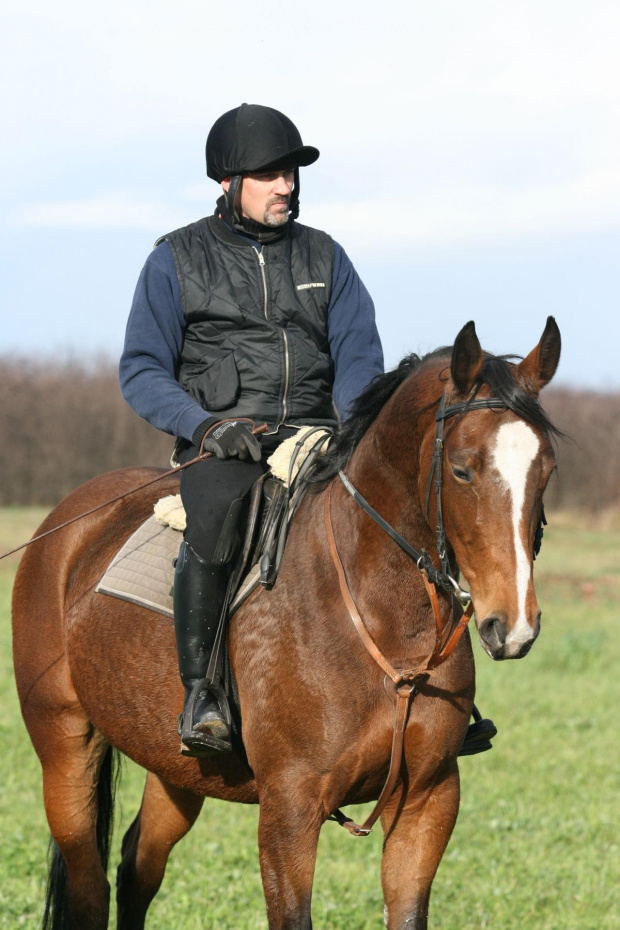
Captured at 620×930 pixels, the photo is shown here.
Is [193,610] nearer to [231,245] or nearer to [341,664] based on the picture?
[341,664]

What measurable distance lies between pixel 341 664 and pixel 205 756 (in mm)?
818

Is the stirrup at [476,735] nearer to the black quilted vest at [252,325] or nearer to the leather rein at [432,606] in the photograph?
the leather rein at [432,606]

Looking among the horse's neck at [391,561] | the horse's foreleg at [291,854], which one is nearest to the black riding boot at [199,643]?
the horse's foreleg at [291,854]

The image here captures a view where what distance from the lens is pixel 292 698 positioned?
3.76 meters

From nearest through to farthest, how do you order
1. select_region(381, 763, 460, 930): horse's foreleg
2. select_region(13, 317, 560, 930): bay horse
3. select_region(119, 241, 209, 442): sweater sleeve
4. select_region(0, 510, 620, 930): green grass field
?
select_region(13, 317, 560, 930): bay horse
select_region(381, 763, 460, 930): horse's foreleg
select_region(119, 241, 209, 442): sweater sleeve
select_region(0, 510, 620, 930): green grass field

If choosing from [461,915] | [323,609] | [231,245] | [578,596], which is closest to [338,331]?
[231,245]

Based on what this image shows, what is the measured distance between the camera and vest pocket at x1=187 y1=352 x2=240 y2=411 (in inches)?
173

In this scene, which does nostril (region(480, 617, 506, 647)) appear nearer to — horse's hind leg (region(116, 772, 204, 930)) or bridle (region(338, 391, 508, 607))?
bridle (region(338, 391, 508, 607))

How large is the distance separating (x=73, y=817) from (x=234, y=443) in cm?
218

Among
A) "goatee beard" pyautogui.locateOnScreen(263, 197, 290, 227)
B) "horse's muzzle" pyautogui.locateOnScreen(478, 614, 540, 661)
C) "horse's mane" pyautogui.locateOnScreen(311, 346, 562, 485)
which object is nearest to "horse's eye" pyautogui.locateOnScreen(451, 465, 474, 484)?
"horse's mane" pyautogui.locateOnScreen(311, 346, 562, 485)

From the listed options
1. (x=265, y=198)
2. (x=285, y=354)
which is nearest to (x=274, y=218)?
(x=265, y=198)

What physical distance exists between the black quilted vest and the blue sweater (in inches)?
2.3

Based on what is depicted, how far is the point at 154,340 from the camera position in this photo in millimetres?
4469

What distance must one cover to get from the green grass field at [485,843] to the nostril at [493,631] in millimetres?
618
